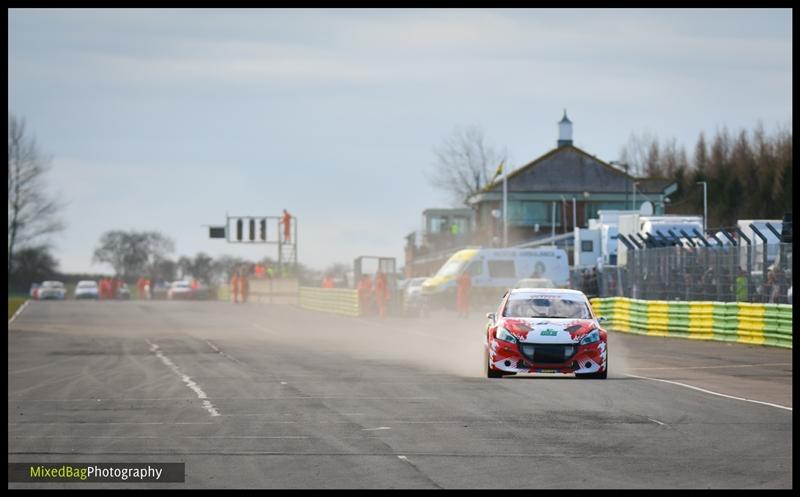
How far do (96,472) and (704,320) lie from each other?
977 inches

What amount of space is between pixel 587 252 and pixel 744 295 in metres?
22.9

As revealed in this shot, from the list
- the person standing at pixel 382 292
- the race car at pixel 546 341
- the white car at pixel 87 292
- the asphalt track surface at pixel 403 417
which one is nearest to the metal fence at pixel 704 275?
the asphalt track surface at pixel 403 417

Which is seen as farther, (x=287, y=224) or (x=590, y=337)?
(x=287, y=224)

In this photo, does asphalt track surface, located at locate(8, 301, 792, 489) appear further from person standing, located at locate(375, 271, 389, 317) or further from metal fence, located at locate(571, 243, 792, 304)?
person standing, located at locate(375, 271, 389, 317)

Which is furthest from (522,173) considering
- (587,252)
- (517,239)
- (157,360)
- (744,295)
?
(157,360)

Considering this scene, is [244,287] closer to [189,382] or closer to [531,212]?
[531,212]

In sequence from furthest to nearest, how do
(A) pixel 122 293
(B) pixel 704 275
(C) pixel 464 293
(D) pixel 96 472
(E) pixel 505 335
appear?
(A) pixel 122 293
(C) pixel 464 293
(B) pixel 704 275
(E) pixel 505 335
(D) pixel 96 472

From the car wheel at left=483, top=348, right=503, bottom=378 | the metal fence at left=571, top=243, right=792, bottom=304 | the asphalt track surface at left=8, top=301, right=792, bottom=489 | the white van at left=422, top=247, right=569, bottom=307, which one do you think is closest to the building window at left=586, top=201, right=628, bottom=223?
the white van at left=422, top=247, right=569, bottom=307

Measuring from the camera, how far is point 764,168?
93.2m

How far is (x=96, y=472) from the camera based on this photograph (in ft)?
36.4

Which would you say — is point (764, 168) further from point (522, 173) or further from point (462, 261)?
point (462, 261)

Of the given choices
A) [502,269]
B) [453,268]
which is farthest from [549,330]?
[453,268]

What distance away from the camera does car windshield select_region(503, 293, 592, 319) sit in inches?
814

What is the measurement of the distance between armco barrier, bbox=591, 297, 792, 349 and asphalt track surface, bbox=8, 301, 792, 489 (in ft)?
3.77
